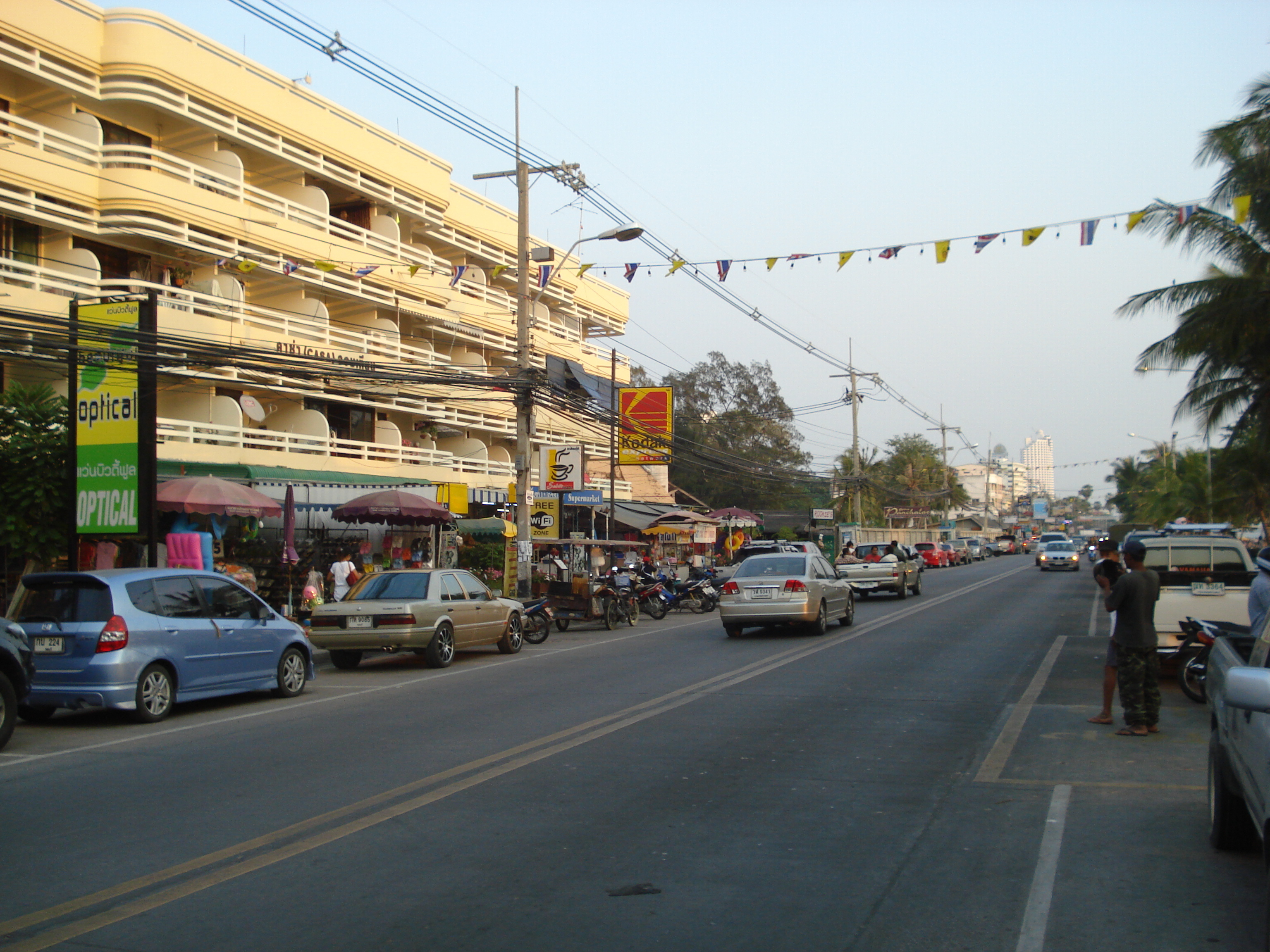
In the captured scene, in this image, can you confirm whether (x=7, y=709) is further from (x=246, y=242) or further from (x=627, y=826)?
(x=246, y=242)

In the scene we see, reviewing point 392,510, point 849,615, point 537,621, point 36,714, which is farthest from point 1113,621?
point 392,510

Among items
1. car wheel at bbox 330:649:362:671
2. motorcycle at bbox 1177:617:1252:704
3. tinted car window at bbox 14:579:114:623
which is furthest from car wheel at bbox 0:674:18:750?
motorcycle at bbox 1177:617:1252:704

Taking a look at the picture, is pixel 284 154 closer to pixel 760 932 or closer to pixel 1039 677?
pixel 1039 677

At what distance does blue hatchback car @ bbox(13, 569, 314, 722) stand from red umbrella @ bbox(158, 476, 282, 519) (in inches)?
267

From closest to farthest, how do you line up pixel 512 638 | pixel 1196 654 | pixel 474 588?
pixel 1196 654, pixel 474 588, pixel 512 638

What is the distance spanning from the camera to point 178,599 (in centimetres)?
1177

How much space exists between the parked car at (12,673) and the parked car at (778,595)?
1256cm

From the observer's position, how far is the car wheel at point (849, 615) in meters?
22.0

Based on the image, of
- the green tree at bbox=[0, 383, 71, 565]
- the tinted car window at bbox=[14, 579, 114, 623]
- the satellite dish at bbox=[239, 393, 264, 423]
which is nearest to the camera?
the tinted car window at bbox=[14, 579, 114, 623]

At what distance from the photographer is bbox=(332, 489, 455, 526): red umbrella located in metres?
22.8

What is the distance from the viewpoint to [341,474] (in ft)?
96.5

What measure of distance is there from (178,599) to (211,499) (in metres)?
8.40

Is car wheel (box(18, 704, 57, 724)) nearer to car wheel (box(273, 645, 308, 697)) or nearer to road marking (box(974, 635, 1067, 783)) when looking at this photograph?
car wheel (box(273, 645, 308, 697))

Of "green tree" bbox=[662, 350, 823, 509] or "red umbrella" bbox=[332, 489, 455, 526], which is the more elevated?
"green tree" bbox=[662, 350, 823, 509]
